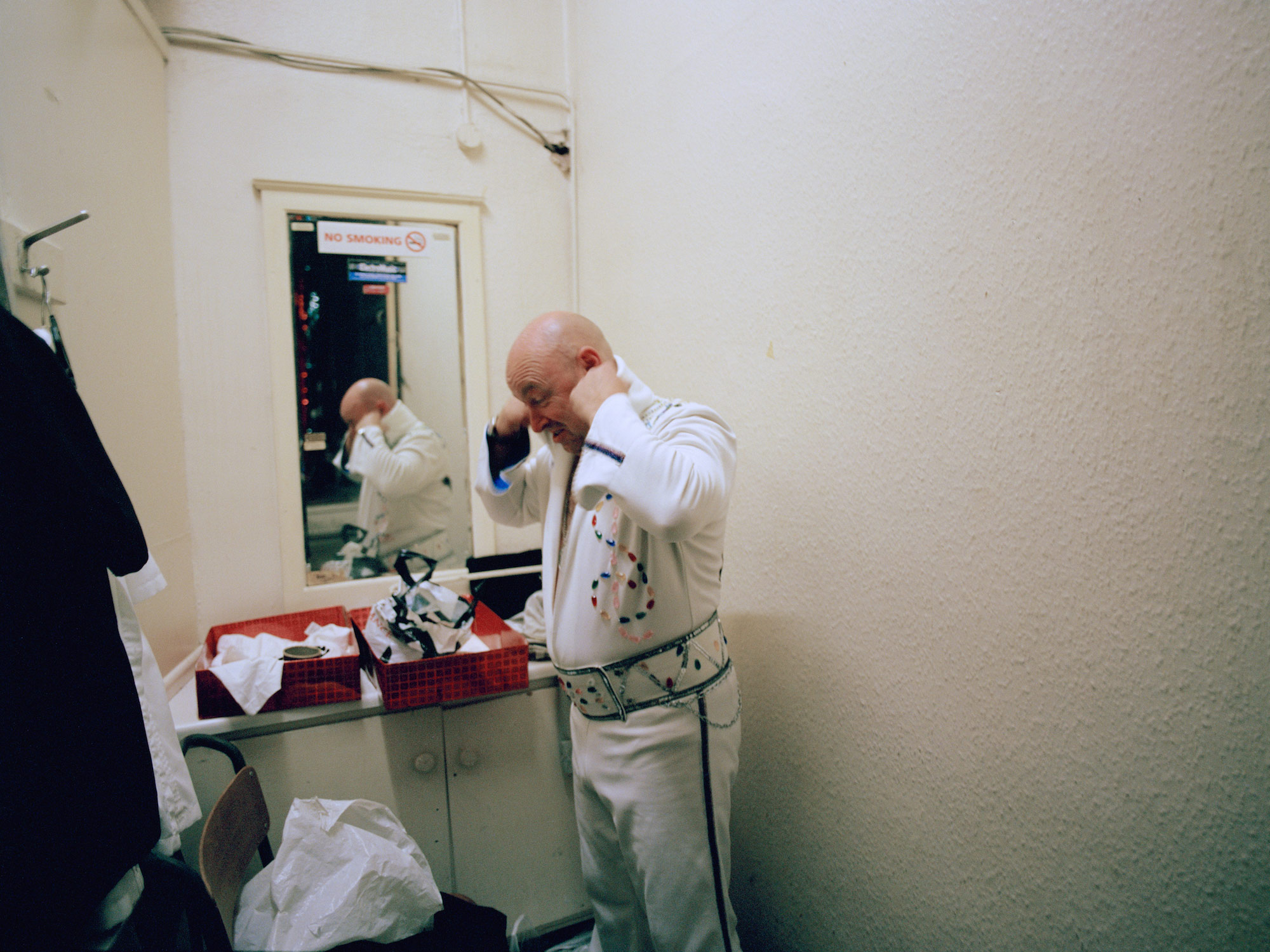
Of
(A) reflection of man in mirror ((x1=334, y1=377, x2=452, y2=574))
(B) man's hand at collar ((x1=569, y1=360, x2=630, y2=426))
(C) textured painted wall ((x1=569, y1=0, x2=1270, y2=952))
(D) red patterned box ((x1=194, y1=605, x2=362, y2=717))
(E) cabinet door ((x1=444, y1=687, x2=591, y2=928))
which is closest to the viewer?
(C) textured painted wall ((x1=569, y1=0, x2=1270, y2=952))

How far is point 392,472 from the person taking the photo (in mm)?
2041

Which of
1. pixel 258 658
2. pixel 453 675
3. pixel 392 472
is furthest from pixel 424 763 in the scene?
pixel 392 472

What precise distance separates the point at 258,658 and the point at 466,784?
2.00 feet

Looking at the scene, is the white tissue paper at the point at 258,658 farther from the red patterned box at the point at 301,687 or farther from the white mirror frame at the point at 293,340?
the white mirror frame at the point at 293,340

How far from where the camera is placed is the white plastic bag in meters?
1.01

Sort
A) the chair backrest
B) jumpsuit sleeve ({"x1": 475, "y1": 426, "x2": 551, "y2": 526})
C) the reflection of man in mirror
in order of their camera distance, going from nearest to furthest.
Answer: the chair backrest → jumpsuit sleeve ({"x1": 475, "y1": 426, "x2": 551, "y2": 526}) → the reflection of man in mirror

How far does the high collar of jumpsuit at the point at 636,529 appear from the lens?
3.21 feet

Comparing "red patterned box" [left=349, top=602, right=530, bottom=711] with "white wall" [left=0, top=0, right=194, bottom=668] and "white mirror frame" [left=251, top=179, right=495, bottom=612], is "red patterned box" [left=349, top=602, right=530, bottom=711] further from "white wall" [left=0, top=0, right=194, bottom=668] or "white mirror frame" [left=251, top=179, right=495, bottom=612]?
"white wall" [left=0, top=0, right=194, bottom=668]

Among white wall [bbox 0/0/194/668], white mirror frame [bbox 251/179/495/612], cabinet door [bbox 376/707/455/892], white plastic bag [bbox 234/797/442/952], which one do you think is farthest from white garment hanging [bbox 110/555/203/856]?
white mirror frame [bbox 251/179/495/612]

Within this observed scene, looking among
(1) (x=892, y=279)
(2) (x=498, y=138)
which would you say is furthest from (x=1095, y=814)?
(2) (x=498, y=138)

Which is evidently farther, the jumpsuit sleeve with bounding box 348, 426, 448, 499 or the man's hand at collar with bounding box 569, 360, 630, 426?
the jumpsuit sleeve with bounding box 348, 426, 448, 499

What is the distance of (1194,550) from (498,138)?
2217 millimetres

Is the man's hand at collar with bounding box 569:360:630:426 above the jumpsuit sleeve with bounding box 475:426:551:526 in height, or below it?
above

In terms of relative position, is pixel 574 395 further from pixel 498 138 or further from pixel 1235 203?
pixel 498 138
